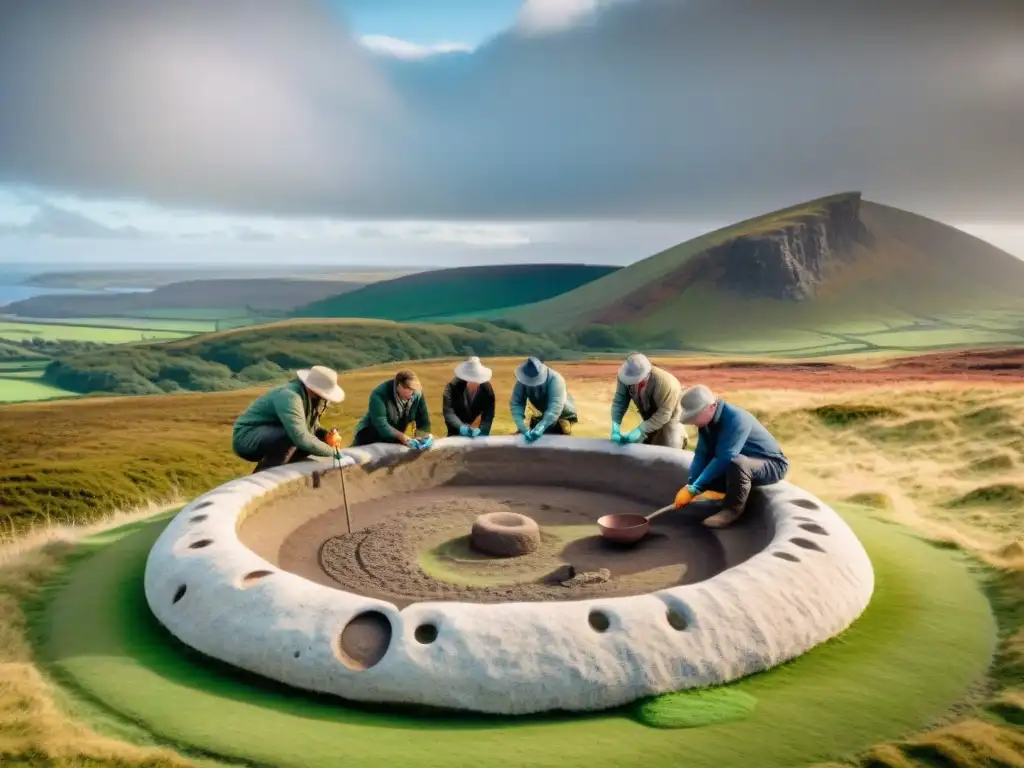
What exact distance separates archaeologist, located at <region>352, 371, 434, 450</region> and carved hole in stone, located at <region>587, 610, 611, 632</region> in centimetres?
415

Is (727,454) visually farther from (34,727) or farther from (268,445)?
(34,727)

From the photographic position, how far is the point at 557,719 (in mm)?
4055

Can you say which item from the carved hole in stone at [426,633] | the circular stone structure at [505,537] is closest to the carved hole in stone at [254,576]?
the carved hole in stone at [426,633]

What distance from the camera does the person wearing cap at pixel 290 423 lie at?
7488mm

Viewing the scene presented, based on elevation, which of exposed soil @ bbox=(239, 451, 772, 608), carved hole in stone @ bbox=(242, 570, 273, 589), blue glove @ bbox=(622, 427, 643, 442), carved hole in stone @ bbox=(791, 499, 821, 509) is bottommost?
exposed soil @ bbox=(239, 451, 772, 608)

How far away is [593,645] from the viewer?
418cm

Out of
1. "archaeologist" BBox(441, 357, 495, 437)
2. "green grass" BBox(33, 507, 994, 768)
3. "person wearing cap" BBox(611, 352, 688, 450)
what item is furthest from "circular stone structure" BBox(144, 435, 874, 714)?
"archaeologist" BBox(441, 357, 495, 437)

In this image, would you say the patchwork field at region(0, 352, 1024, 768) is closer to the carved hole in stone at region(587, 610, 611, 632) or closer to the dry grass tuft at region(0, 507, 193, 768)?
the dry grass tuft at region(0, 507, 193, 768)

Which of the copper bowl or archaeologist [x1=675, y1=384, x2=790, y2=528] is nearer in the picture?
archaeologist [x1=675, y1=384, x2=790, y2=528]

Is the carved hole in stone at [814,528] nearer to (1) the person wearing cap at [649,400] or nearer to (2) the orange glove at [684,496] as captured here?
(2) the orange glove at [684,496]

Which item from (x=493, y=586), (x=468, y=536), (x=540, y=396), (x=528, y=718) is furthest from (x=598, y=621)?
(x=540, y=396)

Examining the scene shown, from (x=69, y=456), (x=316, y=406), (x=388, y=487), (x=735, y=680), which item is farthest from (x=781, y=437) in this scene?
(x=69, y=456)

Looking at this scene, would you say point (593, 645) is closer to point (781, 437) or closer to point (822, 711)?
point (822, 711)

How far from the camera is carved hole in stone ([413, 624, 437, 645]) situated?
4.31 m
